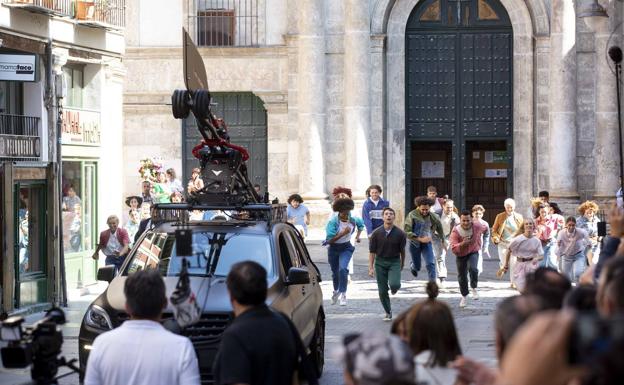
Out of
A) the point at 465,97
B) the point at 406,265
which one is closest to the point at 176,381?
the point at 406,265

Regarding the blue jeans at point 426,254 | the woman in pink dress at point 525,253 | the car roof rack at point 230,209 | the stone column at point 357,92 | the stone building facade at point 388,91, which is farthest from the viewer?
the stone column at point 357,92

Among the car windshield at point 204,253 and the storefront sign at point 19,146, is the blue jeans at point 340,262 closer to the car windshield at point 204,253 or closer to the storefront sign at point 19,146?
the storefront sign at point 19,146

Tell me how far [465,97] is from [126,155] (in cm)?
891

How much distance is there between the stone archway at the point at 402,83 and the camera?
119 feet

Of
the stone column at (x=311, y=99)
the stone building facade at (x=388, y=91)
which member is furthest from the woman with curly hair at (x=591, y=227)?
the stone column at (x=311, y=99)

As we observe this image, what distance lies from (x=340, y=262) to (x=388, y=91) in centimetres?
1539

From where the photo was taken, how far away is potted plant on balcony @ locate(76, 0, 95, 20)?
976 inches

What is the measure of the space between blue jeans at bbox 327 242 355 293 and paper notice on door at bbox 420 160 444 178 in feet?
53.4

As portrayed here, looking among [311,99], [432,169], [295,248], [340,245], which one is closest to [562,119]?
[432,169]

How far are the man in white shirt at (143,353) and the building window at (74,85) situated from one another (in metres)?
19.2

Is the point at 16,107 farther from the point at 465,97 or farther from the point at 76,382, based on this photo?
the point at 465,97

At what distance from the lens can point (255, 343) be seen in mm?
6680

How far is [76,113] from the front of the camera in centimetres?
2514

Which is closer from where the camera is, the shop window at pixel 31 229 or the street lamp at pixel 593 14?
the shop window at pixel 31 229
